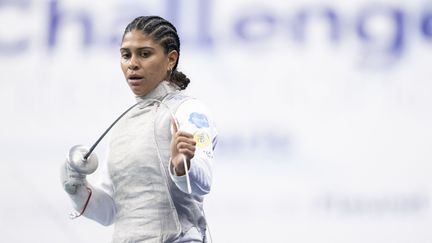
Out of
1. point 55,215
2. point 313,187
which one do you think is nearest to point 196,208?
point 313,187

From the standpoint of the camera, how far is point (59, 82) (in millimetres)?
3529

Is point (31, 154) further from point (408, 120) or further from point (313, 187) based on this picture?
point (408, 120)

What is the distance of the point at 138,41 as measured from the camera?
1933 mm

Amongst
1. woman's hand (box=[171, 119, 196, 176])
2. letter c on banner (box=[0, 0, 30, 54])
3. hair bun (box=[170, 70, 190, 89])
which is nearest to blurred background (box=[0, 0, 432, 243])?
letter c on banner (box=[0, 0, 30, 54])

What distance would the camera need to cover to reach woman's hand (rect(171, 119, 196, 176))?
1.68m

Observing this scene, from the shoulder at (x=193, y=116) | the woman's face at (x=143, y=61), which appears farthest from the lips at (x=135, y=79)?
the shoulder at (x=193, y=116)

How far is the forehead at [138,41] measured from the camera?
1.93 meters

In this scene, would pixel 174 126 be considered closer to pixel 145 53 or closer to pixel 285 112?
pixel 145 53

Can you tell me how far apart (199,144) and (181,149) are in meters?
0.08

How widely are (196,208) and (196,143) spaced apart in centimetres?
19

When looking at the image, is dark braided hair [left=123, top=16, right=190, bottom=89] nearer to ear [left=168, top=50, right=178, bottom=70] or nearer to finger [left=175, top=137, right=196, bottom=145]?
ear [left=168, top=50, right=178, bottom=70]

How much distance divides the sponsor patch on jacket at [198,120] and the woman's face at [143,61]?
178 millimetres

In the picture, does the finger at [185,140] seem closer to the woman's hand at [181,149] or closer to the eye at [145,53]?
the woman's hand at [181,149]

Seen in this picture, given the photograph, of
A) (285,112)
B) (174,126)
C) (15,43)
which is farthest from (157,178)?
(15,43)
